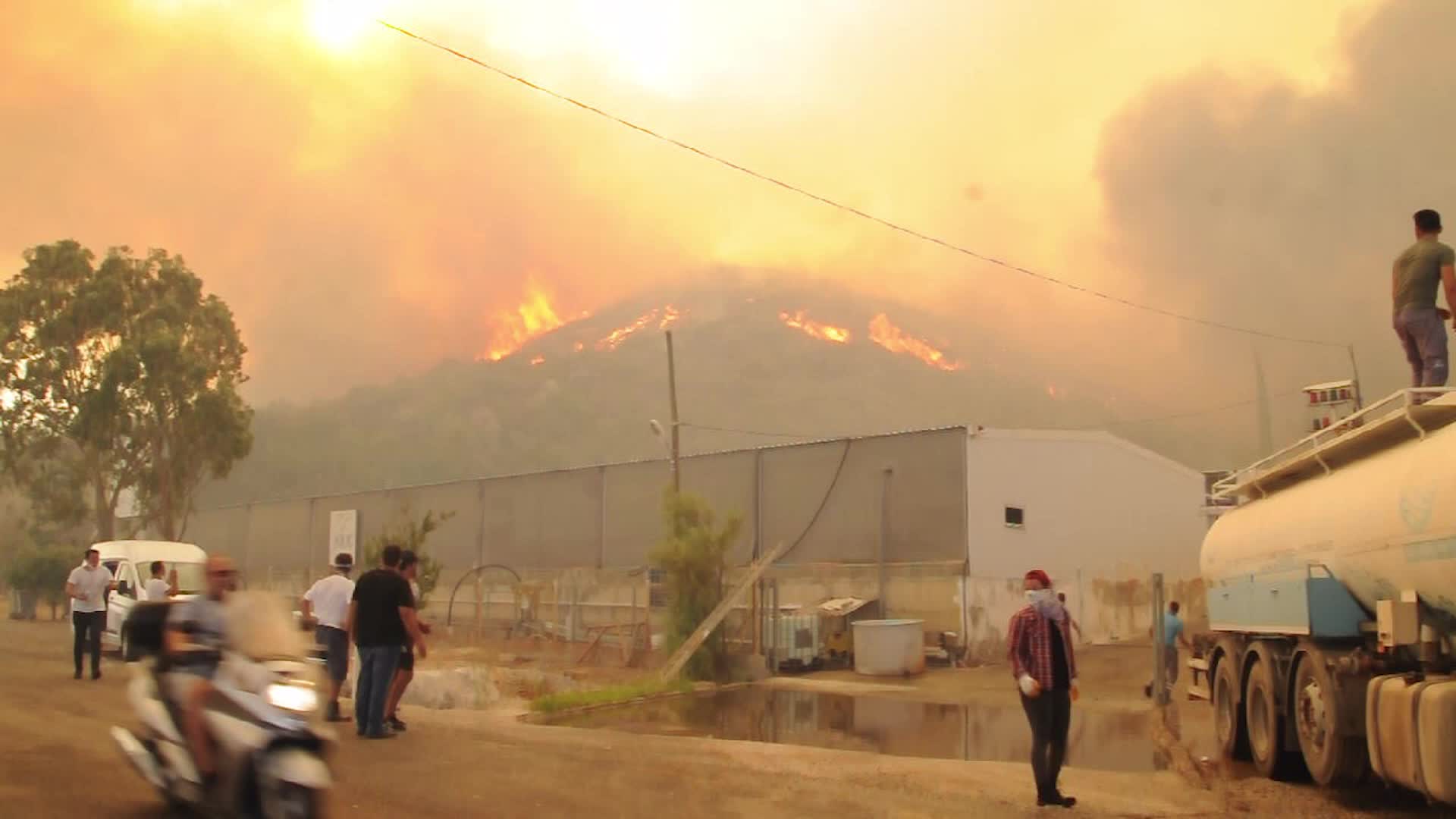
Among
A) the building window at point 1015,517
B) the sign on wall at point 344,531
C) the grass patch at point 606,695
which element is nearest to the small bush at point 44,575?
the sign on wall at point 344,531

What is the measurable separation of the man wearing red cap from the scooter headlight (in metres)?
4.87

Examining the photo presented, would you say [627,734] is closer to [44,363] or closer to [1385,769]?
[1385,769]

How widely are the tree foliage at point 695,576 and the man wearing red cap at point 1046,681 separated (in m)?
12.6

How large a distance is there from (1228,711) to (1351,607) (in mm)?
2917

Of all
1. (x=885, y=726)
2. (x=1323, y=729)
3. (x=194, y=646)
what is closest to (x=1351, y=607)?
(x=1323, y=729)

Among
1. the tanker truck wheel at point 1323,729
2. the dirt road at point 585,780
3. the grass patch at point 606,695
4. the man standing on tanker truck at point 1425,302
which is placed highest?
the man standing on tanker truck at point 1425,302

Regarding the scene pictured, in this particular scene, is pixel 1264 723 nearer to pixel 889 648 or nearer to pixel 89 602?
pixel 889 648

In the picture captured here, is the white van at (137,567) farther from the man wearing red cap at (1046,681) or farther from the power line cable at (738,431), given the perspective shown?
the man wearing red cap at (1046,681)

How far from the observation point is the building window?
91.6 ft

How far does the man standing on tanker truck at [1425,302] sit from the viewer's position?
957cm

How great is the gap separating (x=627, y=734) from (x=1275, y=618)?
656cm

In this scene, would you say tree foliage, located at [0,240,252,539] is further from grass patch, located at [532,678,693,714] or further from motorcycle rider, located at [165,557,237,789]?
motorcycle rider, located at [165,557,237,789]

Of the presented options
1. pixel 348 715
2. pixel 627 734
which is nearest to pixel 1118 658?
pixel 627 734

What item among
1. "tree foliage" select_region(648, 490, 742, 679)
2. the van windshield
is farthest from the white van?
"tree foliage" select_region(648, 490, 742, 679)
